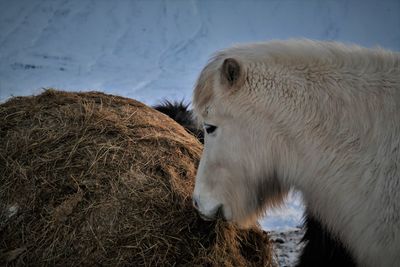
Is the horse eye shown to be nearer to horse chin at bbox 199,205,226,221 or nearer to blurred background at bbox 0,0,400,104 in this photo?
horse chin at bbox 199,205,226,221

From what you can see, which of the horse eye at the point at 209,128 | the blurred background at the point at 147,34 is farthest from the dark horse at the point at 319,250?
the blurred background at the point at 147,34

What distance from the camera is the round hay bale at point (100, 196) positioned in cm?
265

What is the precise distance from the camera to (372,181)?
6.84ft

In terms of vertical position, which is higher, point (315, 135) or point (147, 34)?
point (315, 135)

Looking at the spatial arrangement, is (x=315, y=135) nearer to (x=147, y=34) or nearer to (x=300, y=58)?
(x=300, y=58)

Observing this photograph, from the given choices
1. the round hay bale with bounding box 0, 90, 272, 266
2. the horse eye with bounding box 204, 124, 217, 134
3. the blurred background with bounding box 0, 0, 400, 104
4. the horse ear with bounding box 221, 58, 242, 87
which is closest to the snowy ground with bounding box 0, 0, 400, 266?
the blurred background with bounding box 0, 0, 400, 104

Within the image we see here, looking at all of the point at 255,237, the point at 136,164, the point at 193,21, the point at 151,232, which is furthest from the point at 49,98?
the point at 193,21

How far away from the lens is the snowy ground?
47.3 ft

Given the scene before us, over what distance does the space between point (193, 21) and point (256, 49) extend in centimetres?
2135

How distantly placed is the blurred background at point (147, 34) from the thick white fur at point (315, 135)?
33.2 ft

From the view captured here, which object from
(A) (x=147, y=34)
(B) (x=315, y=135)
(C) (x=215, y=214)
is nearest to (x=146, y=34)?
(A) (x=147, y=34)

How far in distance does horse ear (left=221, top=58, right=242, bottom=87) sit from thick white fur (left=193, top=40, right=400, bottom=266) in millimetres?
29

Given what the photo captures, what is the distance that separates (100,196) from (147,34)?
19492 mm

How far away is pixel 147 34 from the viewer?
21.2m
